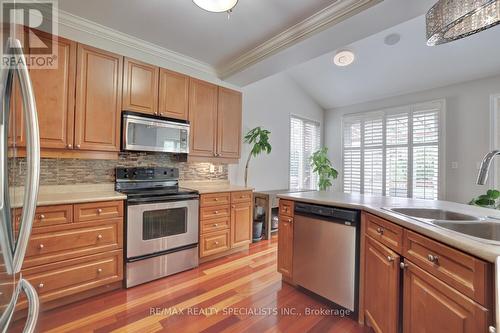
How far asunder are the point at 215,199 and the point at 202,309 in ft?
4.05

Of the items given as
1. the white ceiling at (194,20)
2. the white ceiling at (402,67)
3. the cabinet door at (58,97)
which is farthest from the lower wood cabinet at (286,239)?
the white ceiling at (402,67)

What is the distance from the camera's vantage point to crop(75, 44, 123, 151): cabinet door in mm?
2178

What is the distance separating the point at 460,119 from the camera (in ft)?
12.8

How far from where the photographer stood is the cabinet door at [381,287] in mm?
1353

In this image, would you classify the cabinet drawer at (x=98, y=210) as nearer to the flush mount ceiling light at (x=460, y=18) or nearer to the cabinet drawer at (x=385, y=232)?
the cabinet drawer at (x=385, y=232)

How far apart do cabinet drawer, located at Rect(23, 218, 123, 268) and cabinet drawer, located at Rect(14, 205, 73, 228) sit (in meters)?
0.05

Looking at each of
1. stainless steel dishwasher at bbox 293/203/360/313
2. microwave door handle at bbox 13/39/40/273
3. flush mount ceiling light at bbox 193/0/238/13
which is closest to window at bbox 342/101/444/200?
stainless steel dishwasher at bbox 293/203/360/313

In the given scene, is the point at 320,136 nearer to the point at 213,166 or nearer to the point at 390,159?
the point at 390,159

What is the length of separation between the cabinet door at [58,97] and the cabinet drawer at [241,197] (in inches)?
71.5

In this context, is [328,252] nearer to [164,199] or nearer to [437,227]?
[437,227]

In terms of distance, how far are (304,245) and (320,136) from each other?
406 centimetres

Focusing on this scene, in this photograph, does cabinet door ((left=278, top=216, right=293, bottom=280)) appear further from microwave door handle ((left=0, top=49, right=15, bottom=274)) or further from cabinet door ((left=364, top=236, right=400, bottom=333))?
microwave door handle ((left=0, top=49, right=15, bottom=274))

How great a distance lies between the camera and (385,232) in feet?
4.86

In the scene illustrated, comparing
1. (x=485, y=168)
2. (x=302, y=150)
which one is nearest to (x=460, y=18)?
(x=485, y=168)
